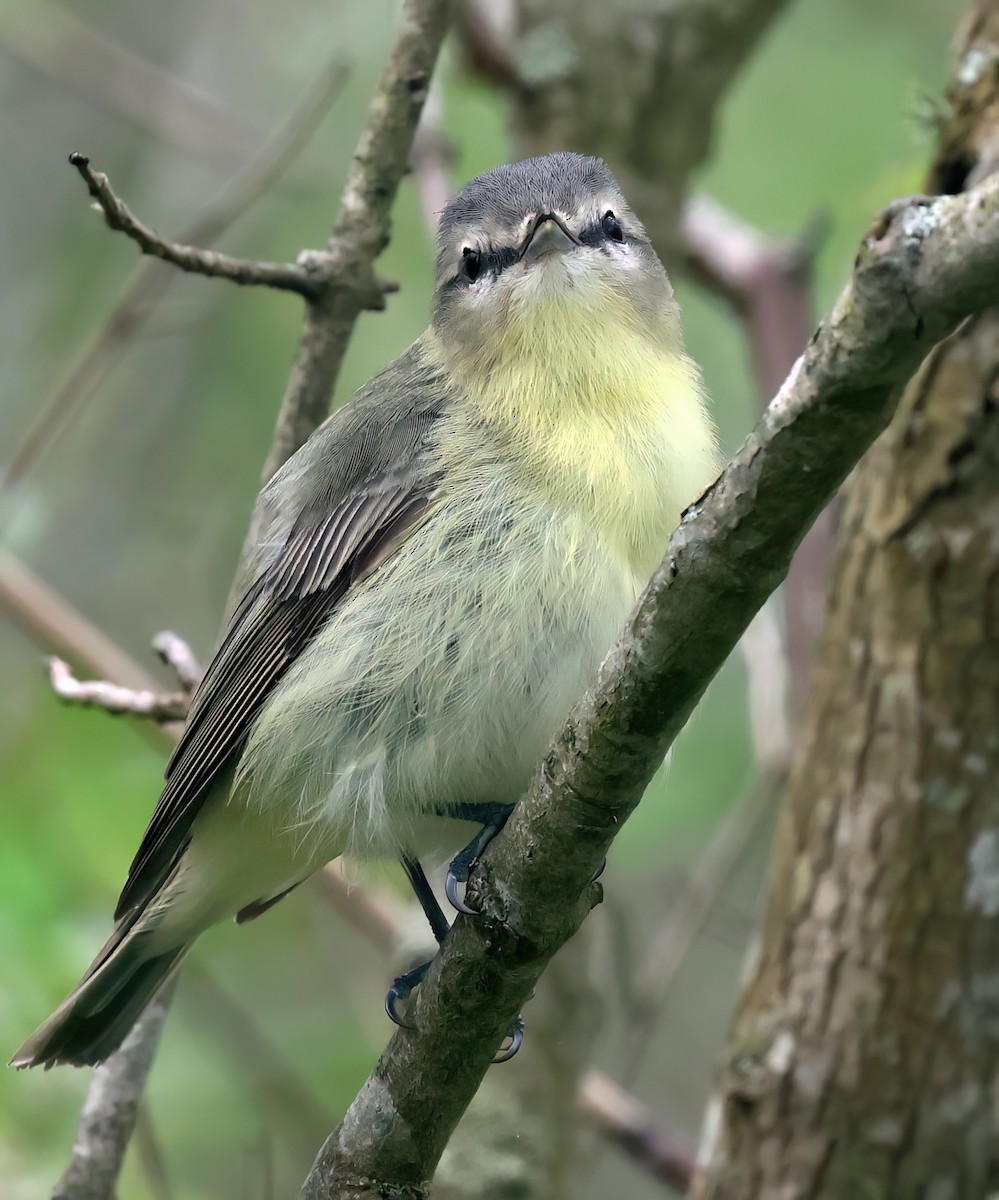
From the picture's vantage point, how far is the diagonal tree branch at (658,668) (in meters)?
1.57

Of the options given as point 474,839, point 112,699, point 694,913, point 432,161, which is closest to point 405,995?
point 474,839

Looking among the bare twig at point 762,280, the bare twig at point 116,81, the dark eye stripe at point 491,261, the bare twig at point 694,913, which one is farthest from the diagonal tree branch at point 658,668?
the bare twig at point 116,81

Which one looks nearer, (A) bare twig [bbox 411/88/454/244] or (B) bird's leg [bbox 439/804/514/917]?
(B) bird's leg [bbox 439/804/514/917]

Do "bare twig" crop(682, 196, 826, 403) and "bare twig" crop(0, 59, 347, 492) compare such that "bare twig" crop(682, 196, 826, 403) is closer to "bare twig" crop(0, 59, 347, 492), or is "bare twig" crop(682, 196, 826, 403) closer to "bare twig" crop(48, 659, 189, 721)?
"bare twig" crop(0, 59, 347, 492)

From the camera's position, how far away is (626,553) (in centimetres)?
279

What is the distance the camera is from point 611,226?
337cm

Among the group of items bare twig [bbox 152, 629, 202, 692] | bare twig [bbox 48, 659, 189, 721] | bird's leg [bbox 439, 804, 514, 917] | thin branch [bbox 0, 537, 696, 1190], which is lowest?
bird's leg [bbox 439, 804, 514, 917]

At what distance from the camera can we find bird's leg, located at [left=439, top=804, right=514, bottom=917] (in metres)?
2.52

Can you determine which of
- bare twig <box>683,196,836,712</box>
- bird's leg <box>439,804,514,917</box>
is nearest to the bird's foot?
bird's leg <box>439,804,514,917</box>

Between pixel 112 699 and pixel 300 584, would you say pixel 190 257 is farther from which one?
pixel 112 699

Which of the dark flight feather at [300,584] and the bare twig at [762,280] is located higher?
the bare twig at [762,280]

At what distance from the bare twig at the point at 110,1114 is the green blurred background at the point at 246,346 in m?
1.63

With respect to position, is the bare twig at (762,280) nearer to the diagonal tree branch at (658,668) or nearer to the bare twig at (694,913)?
the bare twig at (694,913)

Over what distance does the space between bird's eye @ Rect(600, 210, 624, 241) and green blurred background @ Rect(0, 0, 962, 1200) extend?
1.64 meters
